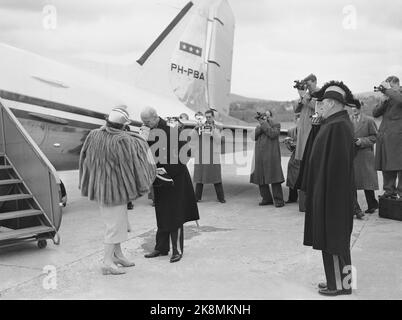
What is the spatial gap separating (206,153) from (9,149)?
3472mm

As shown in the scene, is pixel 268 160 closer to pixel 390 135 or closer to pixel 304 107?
pixel 304 107

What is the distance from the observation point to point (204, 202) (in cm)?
890

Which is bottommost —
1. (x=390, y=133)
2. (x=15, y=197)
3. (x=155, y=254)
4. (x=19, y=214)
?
(x=155, y=254)

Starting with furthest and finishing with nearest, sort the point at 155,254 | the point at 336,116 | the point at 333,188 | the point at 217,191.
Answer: the point at 217,191
the point at 155,254
the point at 336,116
the point at 333,188

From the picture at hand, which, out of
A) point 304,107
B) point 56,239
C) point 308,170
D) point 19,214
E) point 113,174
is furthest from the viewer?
point 304,107

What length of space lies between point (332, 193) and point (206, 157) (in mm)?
5004

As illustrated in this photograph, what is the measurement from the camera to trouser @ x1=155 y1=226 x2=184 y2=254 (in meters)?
5.22

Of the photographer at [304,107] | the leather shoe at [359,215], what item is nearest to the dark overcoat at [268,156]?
the photographer at [304,107]

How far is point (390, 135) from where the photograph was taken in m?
7.08

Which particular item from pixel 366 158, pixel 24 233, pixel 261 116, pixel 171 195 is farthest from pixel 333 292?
pixel 261 116

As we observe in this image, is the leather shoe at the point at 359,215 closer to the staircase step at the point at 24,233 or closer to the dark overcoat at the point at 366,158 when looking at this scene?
the dark overcoat at the point at 366,158

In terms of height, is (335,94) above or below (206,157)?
above

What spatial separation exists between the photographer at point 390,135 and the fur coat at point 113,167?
4023 mm
